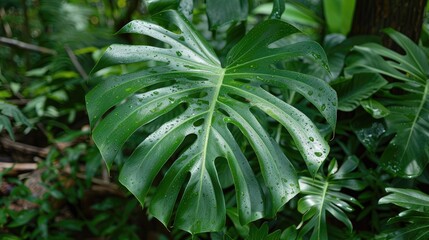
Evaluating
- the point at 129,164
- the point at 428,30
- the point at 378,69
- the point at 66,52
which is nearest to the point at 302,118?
the point at 129,164

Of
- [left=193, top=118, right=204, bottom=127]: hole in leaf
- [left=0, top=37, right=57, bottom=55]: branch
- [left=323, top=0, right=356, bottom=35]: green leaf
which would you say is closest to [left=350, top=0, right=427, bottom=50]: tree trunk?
[left=323, top=0, right=356, bottom=35]: green leaf

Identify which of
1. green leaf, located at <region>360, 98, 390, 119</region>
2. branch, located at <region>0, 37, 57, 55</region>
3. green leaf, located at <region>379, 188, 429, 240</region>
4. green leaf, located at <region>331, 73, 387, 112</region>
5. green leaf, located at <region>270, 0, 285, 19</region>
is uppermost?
green leaf, located at <region>270, 0, 285, 19</region>

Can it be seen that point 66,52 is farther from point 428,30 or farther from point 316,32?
point 428,30

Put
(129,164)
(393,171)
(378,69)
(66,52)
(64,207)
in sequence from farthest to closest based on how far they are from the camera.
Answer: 1. (66,52)
2. (64,207)
3. (378,69)
4. (393,171)
5. (129,164)

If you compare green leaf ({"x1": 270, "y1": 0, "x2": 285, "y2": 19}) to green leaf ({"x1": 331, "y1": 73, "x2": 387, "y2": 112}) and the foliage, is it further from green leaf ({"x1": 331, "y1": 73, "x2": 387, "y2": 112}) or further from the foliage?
green leaf ({"x1": 331, "y1": 73, "x2": 387, "y2": 112})

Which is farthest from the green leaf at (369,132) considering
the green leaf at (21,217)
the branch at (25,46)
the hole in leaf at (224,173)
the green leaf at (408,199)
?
the branch at (25,46)

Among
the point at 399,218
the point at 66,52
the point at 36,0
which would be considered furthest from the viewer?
the point at 36,0
